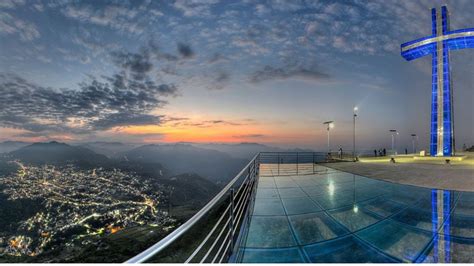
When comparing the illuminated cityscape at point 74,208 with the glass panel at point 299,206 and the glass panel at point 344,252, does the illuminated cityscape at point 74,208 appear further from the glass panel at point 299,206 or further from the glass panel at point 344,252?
the glass panel at point 344,252

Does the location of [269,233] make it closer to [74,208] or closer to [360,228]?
[360,228]

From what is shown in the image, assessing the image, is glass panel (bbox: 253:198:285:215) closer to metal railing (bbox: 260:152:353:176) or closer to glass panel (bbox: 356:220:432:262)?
glass panel (bbox: 356:220:432:262)

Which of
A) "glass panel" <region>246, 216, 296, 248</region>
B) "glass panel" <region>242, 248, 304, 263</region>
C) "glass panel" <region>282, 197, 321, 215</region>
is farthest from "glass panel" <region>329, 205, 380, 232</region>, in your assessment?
"glass panel" <region>242, 248, 304, 263</region>

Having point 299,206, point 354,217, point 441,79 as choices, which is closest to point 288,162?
point 299,206

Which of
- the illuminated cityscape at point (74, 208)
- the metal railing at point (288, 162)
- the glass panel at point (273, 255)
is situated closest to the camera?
the glass panel at point (273, 255)

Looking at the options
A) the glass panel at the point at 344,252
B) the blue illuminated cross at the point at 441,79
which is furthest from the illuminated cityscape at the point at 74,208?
the glass panel at the point at 344,252

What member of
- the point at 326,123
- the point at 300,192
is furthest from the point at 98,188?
the point at 300,192
